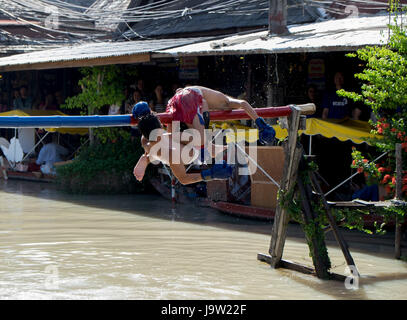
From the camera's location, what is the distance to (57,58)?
58.5 feet

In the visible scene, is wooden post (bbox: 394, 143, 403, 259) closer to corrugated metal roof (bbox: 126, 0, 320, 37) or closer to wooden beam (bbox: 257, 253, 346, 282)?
wooden beam (bbox: 257, 253, 346, 282)

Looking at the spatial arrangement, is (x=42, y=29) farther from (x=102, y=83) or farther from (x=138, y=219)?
(x=138, y=219)

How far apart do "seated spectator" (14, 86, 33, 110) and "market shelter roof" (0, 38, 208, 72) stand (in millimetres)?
1573

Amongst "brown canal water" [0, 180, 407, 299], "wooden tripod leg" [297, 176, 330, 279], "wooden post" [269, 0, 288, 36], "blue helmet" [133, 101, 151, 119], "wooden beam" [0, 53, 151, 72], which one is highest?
"wooden post" [269, 0, 288, 36]

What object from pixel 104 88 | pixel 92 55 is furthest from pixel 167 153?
pixel 104 88

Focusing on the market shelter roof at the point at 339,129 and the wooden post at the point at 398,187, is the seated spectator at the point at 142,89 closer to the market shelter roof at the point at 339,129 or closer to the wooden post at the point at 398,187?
the market shelter roof at the point at 339,129

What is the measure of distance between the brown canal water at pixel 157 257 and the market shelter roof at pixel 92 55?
10.6 feet

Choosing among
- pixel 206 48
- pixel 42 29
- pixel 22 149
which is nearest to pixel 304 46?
pixel 206 48

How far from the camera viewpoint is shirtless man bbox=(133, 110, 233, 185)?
7582 mm

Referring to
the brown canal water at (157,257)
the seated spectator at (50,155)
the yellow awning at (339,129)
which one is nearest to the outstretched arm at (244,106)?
the brown canal water at (157,257)

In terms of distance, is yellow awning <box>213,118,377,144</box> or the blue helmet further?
yellow awning <box>213,118,377,144</box>

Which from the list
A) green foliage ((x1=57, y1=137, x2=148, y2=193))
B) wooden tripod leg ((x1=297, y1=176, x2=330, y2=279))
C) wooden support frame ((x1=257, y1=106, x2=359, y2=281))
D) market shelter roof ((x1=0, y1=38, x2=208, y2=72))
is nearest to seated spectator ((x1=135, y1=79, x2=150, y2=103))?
market shelter roof ((x1=0, y1=38, x2=208, y2=72))

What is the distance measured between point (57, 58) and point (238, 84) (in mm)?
4430

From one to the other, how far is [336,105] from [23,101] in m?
11.6
